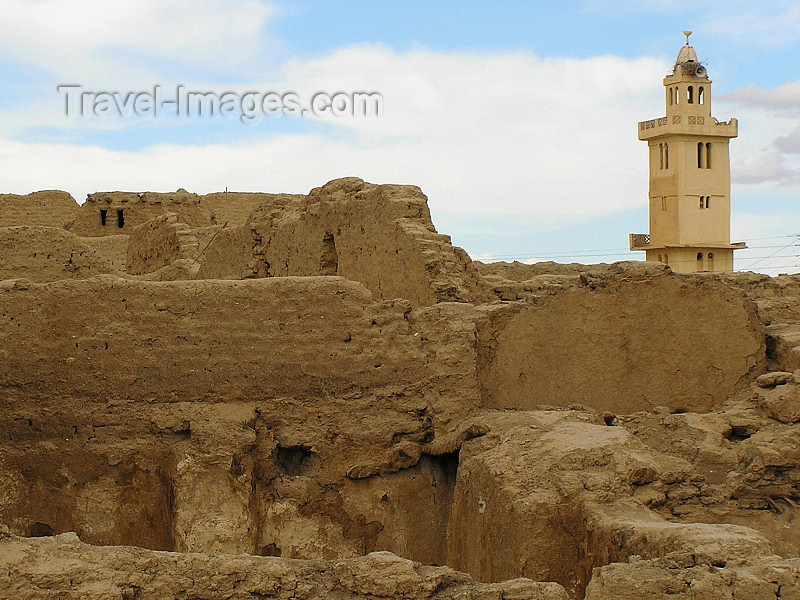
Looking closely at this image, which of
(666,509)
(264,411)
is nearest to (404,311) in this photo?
(264,411)

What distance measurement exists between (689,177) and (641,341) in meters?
28.2

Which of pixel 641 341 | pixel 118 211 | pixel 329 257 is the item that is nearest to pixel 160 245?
pixel 118 211

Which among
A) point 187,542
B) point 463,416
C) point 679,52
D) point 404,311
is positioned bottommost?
point 187,542

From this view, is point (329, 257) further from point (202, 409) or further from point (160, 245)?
point (160, 245)

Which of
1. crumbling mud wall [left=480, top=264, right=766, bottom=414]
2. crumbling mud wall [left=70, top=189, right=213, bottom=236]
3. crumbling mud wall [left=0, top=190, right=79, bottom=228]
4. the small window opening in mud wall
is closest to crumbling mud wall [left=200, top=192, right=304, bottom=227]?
crumbling mud wall [left=70, top=189, right=213, bottom=236]

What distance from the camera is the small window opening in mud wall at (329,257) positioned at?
11.0m

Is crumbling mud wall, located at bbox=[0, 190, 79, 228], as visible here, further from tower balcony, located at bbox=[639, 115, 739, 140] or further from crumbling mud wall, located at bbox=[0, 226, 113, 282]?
tower balcony, located at bbox=[639, 115, 739, 140]

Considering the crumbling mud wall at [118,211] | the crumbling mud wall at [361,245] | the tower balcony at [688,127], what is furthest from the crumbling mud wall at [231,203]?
the tower balcony at [688,127]

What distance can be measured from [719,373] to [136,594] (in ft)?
18.0

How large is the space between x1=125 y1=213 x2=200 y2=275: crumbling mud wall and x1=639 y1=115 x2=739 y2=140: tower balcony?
22763 millimetres

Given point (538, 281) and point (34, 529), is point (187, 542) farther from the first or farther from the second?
point (538, 281)

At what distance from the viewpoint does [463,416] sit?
8680mm

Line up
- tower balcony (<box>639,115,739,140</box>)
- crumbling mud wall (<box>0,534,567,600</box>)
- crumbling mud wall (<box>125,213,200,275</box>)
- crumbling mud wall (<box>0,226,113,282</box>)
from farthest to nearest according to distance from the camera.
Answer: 1. tower balcony (<box>639,115,739,140</box>)
2. crumbling mud wall (<box>125,213,200,275</box>)
3. crumbling mud wall (<box>0,226,113,282</box>)
4. crumbling mud wall (<box>0,534,567,600</box>)

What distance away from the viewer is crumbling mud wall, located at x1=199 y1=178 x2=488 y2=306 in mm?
9602
